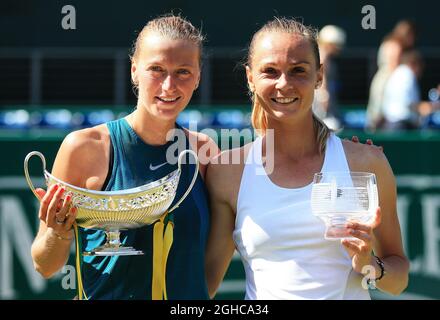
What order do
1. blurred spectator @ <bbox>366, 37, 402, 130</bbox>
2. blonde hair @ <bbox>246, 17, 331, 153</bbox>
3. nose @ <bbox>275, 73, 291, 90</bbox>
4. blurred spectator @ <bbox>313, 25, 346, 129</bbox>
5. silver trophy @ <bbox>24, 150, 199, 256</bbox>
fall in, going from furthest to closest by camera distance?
blurred spectator @ <bbox>366, 37, 402, 130</bbox> < blurred spectator @ <bbox>313, 25, 346, 129</bbox> < blonde hair @ <bbox>246, 17, 331, 153</bbox> < nose @ <bbox>275, 73, 291, 90</bbox> < silver trophy @ <bbox>24, 150, 199, 256</bbox>

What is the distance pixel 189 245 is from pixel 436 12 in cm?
885

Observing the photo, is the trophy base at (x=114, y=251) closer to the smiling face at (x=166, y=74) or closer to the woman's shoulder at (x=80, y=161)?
the woman's shoulder at (x=80, y=161)

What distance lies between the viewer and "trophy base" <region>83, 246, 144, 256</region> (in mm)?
2451

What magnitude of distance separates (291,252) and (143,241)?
0.42m

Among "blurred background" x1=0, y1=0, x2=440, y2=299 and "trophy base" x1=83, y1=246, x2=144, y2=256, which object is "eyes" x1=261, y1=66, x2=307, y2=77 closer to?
"trophy base" x1=83, y1=246, x2=144, y2=256

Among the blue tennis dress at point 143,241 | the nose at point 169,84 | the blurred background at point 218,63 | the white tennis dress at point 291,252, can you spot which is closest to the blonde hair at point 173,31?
the nose at point 169,84

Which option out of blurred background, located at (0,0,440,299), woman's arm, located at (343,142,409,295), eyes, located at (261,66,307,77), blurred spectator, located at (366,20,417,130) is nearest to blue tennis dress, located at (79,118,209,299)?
eyes, located at (261,66,307,77)

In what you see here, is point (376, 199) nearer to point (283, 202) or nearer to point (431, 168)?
point (283, 202)

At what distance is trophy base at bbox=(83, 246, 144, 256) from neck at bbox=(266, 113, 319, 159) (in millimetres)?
525

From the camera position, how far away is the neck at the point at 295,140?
2.68 m

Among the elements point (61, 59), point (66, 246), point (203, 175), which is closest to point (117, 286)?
point (66, 246)

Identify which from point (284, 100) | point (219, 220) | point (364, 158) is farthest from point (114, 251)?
point (364, 158)

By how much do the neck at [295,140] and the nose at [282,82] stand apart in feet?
0.61

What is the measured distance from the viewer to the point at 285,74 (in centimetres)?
253
